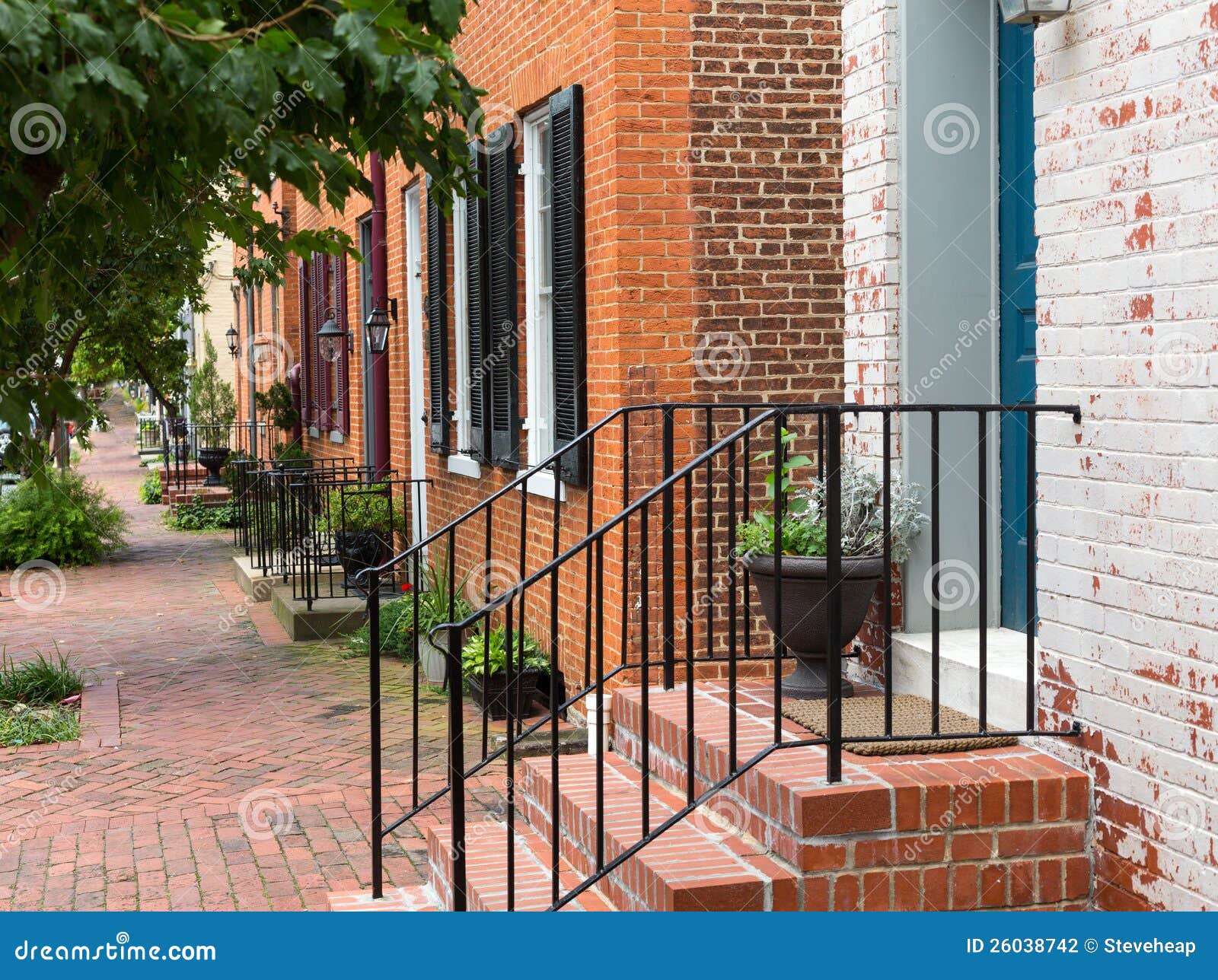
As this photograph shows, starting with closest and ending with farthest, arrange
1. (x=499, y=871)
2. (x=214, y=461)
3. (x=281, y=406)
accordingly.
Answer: (x=499, y=871)
(x=281, y=406)
(x=214, y=461)

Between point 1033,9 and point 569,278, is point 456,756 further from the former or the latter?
A: point 569,278

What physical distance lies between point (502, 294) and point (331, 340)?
7.61m

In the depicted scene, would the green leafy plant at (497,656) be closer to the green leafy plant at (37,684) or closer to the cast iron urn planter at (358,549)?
the green leafy plant at (37,684)

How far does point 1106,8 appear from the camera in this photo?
13.7 ft

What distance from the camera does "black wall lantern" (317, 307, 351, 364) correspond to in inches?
578

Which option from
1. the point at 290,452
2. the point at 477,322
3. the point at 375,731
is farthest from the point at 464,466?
the point at 290,452

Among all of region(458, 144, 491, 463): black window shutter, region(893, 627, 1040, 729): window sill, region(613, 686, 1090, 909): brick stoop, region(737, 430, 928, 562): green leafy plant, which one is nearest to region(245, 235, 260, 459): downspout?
region(458, 144, 491, 463): black window shutter

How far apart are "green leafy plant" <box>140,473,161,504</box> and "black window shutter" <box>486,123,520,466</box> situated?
17156 mm

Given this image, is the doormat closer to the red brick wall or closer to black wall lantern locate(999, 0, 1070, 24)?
the red brick wall

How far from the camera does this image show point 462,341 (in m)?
10.0

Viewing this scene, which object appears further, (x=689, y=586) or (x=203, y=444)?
(x=203, y=444)

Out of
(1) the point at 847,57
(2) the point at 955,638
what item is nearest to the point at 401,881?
(2) the point at 955,638

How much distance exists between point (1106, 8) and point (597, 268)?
11.0 ft

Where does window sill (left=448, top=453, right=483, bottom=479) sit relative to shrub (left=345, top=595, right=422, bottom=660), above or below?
above
